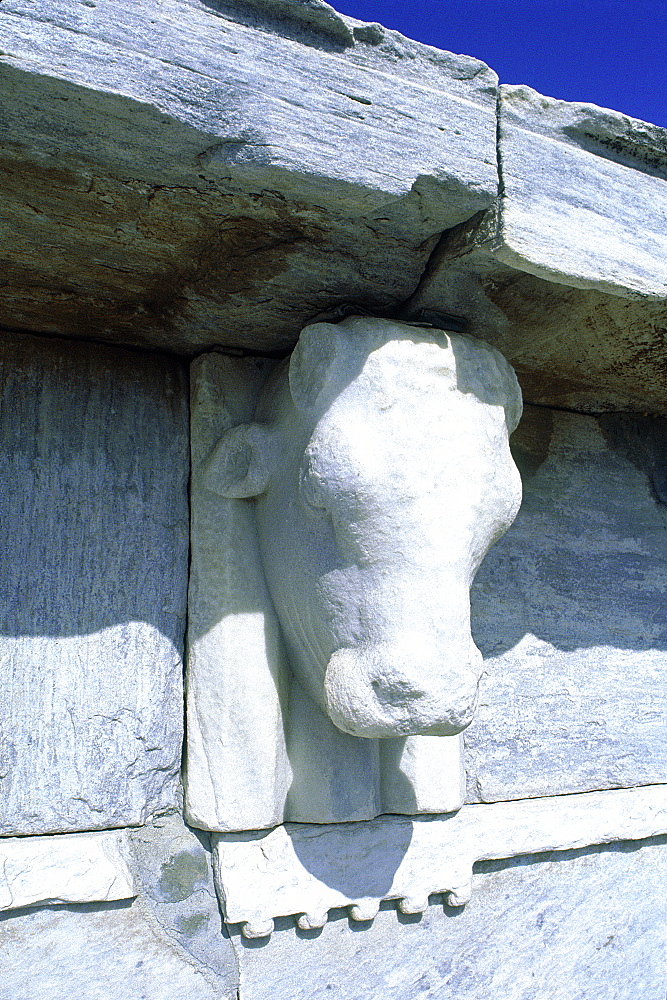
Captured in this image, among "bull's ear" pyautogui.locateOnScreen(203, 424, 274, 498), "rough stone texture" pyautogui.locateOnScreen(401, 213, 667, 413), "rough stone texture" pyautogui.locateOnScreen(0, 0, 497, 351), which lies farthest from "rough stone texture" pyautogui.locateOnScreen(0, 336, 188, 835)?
"rough stone texture" pyautogui.locateOnScreen(401, 213, 667, 413)

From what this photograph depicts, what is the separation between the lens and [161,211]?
103cm

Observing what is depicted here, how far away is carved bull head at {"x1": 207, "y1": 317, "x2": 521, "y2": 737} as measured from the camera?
110cm

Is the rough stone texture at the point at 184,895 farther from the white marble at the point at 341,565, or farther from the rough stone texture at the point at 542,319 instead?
the rough stone texture at the point at 542,319

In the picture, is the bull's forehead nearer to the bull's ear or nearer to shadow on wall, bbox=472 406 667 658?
the bull's ear

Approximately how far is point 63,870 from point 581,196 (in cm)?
134

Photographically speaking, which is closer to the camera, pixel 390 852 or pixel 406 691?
pixel 406 691

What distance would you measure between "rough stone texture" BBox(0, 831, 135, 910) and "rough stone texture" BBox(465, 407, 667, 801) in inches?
28.7

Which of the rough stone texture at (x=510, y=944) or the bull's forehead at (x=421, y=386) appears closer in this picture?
the bull's forehead at (x=421, y=386)

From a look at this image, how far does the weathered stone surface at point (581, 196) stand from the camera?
1.09 meters

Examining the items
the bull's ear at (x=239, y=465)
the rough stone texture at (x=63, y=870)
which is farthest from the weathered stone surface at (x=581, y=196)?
the rough stone texture at (x=63, y=870)

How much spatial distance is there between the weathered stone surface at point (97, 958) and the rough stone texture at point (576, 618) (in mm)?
653

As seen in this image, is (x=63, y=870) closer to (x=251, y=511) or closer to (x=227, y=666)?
(x=227, y=666)

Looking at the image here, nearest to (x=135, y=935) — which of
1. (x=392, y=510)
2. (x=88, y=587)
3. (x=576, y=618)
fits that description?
(x=88, y=587)

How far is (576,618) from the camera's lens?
1.78 metres
